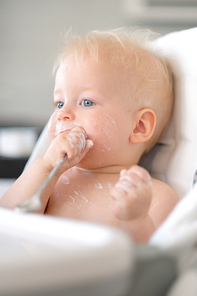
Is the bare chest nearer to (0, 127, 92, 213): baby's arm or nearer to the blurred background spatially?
(0, 127, 92, 213): baby's arm

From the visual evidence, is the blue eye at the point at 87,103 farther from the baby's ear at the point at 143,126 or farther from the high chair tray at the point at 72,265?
the high chair tray at the point at 72,265

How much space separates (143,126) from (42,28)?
1.72 meters

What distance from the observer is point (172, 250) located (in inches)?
14.3

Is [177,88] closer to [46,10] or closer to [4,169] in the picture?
[4,169]

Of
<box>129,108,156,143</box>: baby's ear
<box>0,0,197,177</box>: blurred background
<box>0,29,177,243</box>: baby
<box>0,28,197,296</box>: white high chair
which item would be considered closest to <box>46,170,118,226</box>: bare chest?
<box>0,29,177,243</box>: baby

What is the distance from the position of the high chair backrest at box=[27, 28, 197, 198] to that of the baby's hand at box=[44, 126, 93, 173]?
0.61 ft

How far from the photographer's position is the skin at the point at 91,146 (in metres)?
0.63

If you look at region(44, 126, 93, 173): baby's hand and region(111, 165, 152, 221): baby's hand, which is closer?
region(111, 165, 152, 221): baby's hand

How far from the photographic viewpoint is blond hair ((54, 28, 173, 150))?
0.71 m

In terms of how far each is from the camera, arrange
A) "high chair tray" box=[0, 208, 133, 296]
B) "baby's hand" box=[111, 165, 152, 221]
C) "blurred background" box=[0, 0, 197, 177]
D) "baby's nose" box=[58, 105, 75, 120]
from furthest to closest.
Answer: "blurred background" box=[0, 0, 197, 177], "baby's nose" box=[58, 105, 75, 120], "baby's hand" box=[111, 165, 152, 221], "high chair tray" box=[0, 208, 133, 296]

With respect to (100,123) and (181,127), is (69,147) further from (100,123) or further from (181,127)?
(181,127)

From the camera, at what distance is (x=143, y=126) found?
0.74m

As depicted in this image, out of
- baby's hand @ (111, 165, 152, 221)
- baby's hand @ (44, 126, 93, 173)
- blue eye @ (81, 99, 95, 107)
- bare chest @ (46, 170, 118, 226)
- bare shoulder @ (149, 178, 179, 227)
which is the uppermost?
blue eye @ (81, 99, 95, 107)

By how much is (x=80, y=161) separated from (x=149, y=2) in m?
1.66
